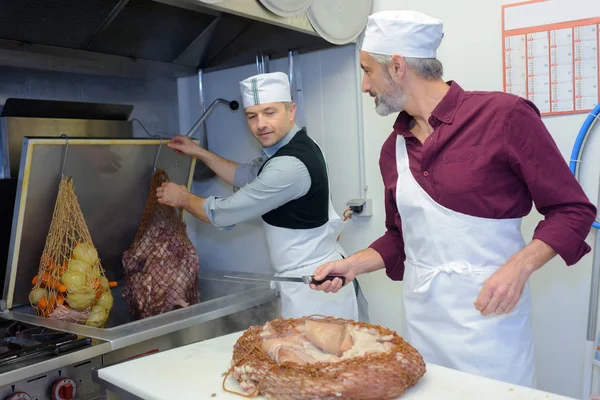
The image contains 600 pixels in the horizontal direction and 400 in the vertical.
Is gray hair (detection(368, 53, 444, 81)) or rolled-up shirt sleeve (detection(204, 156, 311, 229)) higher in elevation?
gray hair (detection(368, 53, 444, 81))

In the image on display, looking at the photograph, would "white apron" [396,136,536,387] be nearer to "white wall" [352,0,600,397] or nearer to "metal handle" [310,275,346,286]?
"metal handle" [310,275,346,286]

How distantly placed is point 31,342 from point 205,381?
2.31 feet

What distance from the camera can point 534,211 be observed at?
7.00 ft

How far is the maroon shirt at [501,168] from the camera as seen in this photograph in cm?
149

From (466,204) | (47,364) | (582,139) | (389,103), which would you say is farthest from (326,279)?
(582,139)

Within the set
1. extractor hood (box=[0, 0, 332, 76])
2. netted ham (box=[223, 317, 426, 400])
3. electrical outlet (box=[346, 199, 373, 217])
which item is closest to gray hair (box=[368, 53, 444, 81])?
extractor hood (box=[0, 0, 332, 76])

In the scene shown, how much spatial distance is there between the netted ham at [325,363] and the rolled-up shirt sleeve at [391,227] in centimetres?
46

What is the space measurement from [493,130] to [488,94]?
0.13 meters

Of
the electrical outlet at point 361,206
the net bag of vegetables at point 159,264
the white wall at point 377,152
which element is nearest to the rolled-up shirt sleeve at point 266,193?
the net bag of vegetables at point 159,264

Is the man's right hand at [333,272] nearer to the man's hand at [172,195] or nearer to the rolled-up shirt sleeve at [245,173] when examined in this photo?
the man's hand at [172,195]

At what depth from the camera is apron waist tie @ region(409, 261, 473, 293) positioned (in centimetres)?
159

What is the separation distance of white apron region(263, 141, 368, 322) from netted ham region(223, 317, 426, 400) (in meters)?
0.80

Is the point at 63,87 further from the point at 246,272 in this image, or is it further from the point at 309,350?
the point at 309,350

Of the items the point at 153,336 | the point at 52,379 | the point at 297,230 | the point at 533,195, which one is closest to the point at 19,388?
the point at 52,379
